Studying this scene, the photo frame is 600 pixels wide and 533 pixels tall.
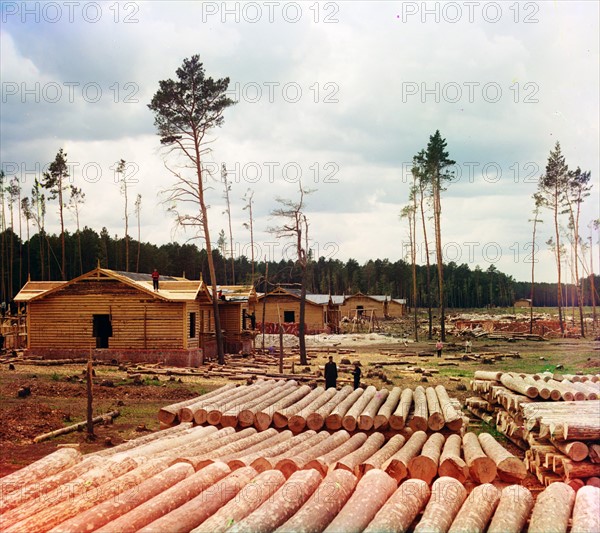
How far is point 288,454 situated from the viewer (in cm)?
1005

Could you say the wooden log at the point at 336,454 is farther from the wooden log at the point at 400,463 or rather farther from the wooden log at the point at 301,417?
the wooden log at the point at 301,417

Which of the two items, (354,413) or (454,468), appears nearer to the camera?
(454,468)

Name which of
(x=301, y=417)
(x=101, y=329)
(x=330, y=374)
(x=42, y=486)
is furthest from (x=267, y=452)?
(x=101, y=329)

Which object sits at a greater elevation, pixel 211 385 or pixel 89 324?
pixel 89 324

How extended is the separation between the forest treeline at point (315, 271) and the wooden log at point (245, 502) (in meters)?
65.3

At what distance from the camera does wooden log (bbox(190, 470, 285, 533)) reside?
21.1 feet

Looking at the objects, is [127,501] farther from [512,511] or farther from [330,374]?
[330,374]

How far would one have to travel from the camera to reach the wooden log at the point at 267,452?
30.3 feet

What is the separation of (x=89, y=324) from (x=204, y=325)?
7.18 m

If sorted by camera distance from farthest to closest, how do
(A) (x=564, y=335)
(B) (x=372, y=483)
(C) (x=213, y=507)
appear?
(A) (x=564, y=335) → (B) (x=372, y=483) → (C) (x=213, y=507)

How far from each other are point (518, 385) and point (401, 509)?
32.4 feet

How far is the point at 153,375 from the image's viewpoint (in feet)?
86.1

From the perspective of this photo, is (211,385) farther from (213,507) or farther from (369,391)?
(213,507)

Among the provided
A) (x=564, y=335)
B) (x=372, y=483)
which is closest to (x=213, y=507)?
(x=372, y=483)
